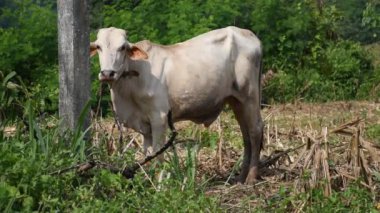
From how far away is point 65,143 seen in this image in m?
7.27

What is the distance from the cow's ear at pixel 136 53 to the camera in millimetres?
7906

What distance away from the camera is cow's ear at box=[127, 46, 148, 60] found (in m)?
7.91

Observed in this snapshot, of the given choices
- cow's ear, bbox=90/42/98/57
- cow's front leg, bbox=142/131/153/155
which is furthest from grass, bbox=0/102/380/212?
cow's ear, bbox=90/42/98/57

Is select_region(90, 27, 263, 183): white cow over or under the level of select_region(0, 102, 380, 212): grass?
over

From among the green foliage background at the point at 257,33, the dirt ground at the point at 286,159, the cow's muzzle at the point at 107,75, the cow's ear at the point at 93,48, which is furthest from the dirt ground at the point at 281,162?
the green foliage background at the point at 257,33

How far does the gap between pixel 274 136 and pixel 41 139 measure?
3814mm

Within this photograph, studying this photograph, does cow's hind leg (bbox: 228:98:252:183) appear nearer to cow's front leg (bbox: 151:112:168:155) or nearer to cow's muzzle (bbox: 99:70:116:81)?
cow's front leg (bbox: 151:112:168:155)

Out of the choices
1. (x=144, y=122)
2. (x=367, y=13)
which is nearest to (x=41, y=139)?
(x=144, y=122)

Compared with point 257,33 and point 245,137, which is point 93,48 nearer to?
point 245,137

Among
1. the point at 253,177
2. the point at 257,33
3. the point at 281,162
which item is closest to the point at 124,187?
the point at 253,177

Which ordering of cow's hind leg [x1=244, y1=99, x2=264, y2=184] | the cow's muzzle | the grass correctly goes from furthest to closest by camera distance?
cow's hind leg [x1=244, y1=99, x2=264, y2=184] < the cow's muzzle < the grass

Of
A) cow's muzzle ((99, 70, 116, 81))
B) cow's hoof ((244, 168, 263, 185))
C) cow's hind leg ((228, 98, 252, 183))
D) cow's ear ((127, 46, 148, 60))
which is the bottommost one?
cow's hoof ((244, 168, 263, 185))

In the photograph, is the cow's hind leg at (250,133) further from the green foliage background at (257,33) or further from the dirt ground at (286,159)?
the green foliage background at (257,33)

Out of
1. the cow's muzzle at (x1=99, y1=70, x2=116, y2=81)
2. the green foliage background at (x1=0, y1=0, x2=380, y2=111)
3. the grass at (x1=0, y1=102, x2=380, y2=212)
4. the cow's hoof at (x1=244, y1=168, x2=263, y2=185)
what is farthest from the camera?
the green foliage background at (x1=0, y1=0, x2=380, y2=111)
